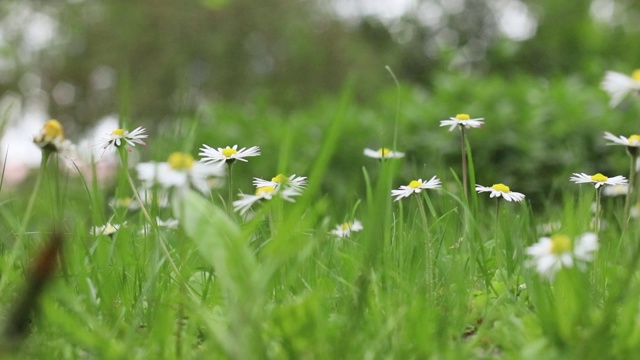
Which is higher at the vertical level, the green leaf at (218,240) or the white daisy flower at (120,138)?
the white daisy flower at (120,138)

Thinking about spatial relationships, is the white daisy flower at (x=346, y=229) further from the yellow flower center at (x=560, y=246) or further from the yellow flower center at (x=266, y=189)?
the yellow flower center at (x=560, y=246)

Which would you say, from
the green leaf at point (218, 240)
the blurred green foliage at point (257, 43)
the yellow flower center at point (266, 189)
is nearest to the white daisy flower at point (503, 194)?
the yellow flower center at point (266, 189)

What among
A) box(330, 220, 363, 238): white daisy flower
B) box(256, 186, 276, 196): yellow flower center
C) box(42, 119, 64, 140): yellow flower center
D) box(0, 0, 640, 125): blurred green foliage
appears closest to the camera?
box(42, 119, 64, 140): yellow flower center

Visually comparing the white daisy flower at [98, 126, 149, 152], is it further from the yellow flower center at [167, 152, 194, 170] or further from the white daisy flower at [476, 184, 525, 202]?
the white daisy flower at [476, 184, 525, 202]

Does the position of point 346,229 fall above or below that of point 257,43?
above

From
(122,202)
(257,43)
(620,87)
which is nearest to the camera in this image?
(620,87)

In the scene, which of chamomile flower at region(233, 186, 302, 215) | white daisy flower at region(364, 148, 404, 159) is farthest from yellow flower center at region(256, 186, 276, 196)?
white daisy flower at region(364, 148, 404, 159)

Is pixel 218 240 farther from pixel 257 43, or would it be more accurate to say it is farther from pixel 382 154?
pixel 257 43

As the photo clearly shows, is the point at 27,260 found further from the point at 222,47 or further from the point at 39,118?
the point at 39,118

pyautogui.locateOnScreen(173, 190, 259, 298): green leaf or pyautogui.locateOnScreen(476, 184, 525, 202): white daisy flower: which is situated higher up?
pyautogui.locateOnScreen(173, 190, 259, 298): green leaf

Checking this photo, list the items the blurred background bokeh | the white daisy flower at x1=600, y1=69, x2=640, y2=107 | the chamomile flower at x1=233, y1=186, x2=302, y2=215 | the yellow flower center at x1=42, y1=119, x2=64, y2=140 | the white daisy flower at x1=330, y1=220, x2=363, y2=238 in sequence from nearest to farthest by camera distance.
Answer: the white daisy flower at x1=600, y1=69, x2=640, y2=107
the yellow flower center at x1=42, y1=119, x2=64, y2=140
the chamomile flower at x1=233, y1=186, x2=302, y2=215
the white daisy flower at x1=330, y1=220, x2=363, y2=238
the blurred background bokeh

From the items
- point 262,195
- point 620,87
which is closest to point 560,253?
point 620,87

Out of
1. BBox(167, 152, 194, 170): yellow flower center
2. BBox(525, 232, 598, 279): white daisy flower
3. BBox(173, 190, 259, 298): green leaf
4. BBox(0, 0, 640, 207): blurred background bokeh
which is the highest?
BBox(167, 152, 194, 170): yellow flower center

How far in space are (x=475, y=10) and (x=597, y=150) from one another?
9505 mm
